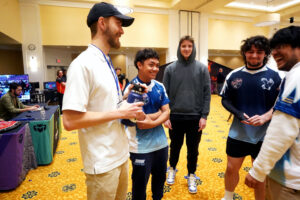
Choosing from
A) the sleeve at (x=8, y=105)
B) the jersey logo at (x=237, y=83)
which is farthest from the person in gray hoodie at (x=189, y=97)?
the sleeve at (x=8, y=105)

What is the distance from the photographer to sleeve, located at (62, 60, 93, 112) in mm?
871

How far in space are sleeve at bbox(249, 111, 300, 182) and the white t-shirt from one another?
2.49 feet

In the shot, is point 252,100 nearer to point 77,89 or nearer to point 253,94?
point 253,94

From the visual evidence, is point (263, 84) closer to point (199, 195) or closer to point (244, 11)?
point (199, 195)

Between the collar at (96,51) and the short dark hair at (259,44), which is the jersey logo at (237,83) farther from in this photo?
the collar at (96,51)

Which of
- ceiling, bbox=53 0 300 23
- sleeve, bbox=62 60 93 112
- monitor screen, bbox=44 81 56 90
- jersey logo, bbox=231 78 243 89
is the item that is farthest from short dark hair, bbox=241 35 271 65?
monitor screen, bbox=44 81 56 90

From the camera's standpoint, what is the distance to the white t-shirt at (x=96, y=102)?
90 centimetres

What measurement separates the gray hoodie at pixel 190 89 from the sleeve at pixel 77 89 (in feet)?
4.53

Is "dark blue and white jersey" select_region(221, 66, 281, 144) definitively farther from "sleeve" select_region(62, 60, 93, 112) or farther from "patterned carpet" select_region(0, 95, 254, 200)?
"sleeve" select_region(62, 60, 93, 112)

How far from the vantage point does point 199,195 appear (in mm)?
2131

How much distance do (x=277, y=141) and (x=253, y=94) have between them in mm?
787

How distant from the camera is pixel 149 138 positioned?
1.51 metres

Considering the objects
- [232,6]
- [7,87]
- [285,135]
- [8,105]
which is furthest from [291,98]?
[232,6]

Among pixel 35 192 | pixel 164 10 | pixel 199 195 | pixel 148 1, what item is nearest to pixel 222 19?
pixel 164 10
